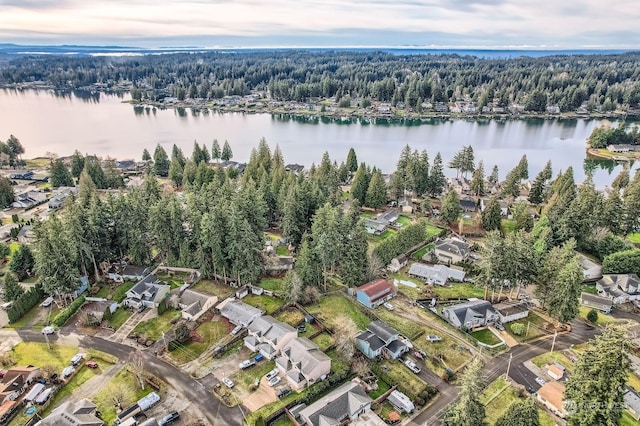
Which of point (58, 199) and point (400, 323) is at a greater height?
point (58, 199)

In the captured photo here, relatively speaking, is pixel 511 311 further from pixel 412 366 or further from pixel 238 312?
pixel 238 312

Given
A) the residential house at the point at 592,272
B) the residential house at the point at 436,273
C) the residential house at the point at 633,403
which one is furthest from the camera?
the residential house at the point at 592,272

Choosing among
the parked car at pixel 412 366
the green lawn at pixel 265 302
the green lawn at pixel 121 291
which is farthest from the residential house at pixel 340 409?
the green lawn at pixel 121 291

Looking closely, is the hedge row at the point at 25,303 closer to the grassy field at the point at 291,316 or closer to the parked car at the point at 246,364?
the parked car at the point at 246,364

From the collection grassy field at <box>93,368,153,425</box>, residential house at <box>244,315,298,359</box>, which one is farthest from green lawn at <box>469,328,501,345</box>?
grassy field at <box>93,368,153,425</box>

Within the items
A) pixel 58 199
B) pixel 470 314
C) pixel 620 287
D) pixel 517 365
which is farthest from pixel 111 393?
pixel 620 287
